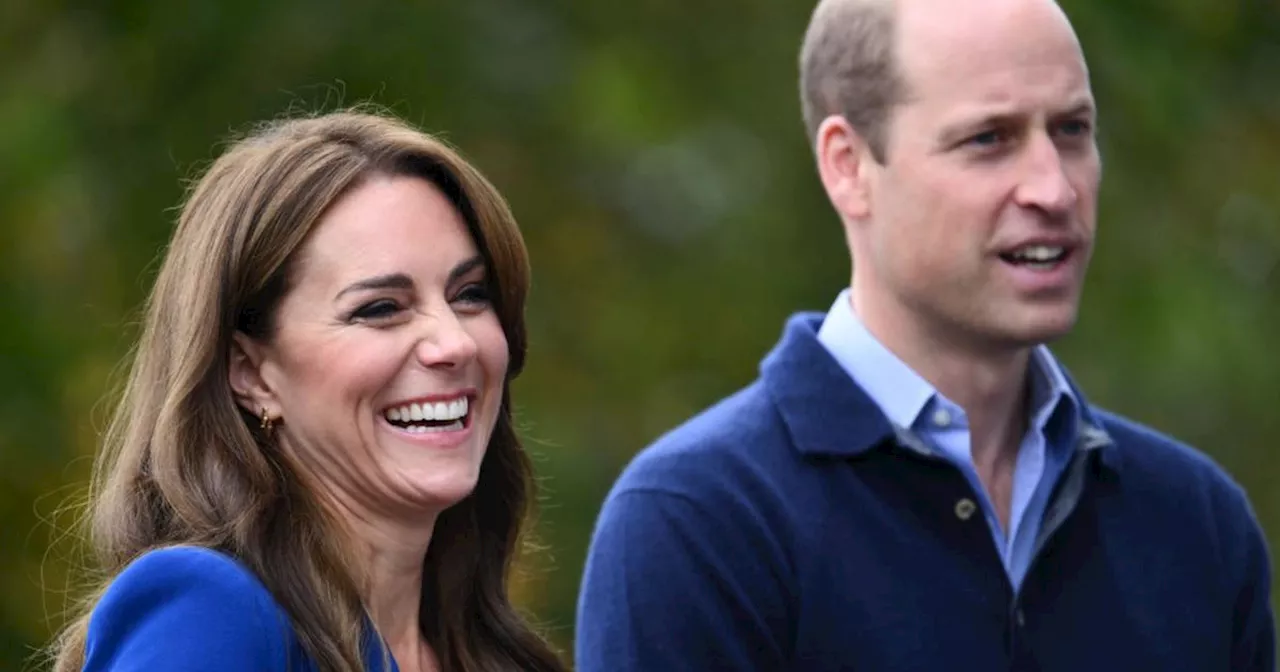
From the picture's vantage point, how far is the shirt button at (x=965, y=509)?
3.82 m

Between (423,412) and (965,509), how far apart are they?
0.89m

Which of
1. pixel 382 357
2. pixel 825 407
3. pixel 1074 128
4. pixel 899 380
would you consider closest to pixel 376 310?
pixel 382 357

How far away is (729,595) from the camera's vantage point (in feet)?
12.1

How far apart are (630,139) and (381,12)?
0.83 m

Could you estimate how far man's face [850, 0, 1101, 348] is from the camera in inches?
153

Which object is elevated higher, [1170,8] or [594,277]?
[1170,8]

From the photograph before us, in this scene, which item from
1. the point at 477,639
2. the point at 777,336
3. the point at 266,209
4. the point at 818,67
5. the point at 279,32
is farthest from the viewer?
the point at 777,336

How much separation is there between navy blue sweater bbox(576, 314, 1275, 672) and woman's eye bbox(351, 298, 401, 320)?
0.62m

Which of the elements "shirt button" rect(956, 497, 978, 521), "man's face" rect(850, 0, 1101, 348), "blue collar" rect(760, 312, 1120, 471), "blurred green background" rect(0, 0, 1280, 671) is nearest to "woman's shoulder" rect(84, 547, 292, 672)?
"blue collar" rect(760, 312, 1120, 471)

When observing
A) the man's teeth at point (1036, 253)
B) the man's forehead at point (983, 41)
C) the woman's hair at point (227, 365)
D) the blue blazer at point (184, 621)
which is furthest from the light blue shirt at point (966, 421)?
the blue blazer at point (184, 621)

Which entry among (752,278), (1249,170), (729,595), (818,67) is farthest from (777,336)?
(729,595)

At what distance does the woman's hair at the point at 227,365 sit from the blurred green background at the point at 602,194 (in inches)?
151

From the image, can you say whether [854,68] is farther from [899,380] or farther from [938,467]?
[938,467]

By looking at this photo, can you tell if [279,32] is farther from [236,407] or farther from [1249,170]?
[236,407]
